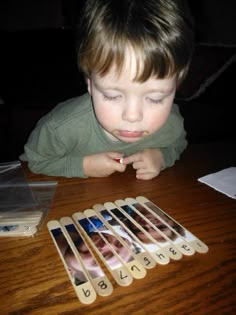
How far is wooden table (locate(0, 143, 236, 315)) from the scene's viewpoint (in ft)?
1.19

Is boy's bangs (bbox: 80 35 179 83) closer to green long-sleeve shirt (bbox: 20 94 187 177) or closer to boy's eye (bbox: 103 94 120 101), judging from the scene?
boy's eye (bbox: 103 94 120 101)

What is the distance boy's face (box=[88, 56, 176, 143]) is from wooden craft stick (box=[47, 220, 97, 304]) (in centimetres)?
25

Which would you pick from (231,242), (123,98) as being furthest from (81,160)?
(231,242)

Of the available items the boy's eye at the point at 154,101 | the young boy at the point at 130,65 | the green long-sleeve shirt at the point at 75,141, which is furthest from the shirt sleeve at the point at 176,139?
the boy's eye at the point at 154,101

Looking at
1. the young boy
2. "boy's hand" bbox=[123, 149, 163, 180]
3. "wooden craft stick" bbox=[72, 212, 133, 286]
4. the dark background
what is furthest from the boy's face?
the dark background

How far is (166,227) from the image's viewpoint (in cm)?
52

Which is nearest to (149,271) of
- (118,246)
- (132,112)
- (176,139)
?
(118,246)

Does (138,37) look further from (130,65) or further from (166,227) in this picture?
(166,227)

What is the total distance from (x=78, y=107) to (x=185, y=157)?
355mm

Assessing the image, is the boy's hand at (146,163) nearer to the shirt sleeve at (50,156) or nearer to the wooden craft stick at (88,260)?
the shirt sleeve at (50,156)

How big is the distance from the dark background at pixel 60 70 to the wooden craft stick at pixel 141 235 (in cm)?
90

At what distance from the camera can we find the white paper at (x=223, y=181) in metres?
0.67

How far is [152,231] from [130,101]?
0.25 metres

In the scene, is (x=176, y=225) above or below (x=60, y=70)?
below
